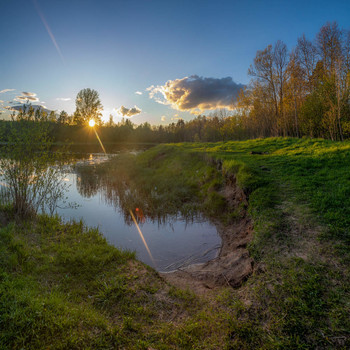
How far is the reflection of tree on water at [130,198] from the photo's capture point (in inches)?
382

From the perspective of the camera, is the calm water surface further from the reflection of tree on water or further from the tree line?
the tree line

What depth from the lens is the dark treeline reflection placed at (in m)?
9.70

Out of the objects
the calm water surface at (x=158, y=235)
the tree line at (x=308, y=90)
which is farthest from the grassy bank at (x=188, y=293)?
the tree line at (x=308, y=90)

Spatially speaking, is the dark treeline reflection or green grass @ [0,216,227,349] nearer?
green grass @ [0,216,227,349]

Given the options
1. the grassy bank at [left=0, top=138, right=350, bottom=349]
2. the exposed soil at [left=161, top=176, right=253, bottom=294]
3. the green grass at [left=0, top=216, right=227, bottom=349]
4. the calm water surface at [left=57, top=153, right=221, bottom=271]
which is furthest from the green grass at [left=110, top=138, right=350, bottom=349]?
the calm water surface at [left=57, top=153, right=221, bottom=271]

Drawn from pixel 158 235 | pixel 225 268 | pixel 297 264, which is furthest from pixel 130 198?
pixel 297 264

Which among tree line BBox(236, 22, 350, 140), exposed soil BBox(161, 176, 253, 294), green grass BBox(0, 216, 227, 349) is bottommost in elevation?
exposed soil BBox(161, 176, 253, 294)

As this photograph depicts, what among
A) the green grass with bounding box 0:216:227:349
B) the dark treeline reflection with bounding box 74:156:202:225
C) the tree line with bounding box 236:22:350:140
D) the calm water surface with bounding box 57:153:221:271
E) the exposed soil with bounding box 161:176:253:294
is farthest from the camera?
the tree line with bounding box 236:22:350:140

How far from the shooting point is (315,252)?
4336mm

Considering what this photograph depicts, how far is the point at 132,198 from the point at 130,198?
4.8 inches

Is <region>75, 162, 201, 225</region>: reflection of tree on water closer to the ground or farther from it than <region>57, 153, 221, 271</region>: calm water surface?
farther from it

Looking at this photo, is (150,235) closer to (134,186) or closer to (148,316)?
(148,316)

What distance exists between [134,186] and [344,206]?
12.3 meters

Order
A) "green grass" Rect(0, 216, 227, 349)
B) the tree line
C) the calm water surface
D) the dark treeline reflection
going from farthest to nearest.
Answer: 1. the tree line
2. the dark treeline reflection
3. the calm water surface
4. "green grass" Rect(0, 216, 227, 349)
